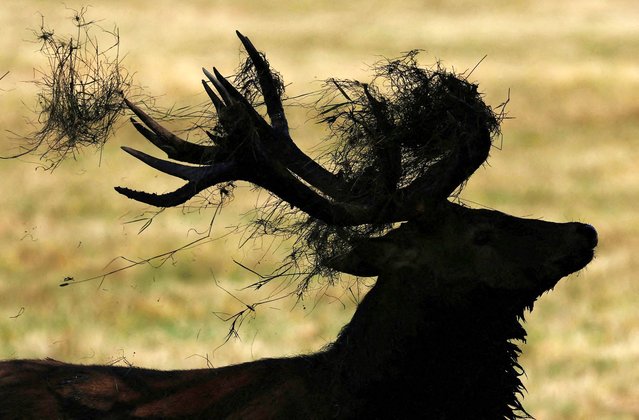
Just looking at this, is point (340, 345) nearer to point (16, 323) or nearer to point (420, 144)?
point (420, 144)

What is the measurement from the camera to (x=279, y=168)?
5.28 m

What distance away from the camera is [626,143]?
26203mm

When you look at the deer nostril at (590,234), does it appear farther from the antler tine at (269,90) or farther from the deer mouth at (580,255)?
the antler tine at (269,90)

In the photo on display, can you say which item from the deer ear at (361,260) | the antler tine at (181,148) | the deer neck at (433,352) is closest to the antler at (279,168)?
the antler tine at (181,148)

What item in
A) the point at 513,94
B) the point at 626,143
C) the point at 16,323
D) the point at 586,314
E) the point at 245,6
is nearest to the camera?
the point at 16,323

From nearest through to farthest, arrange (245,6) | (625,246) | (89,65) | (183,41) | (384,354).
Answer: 1. (384,354)
2. (89,65)
3. (625,246)
4. (183,41)
5. (245,6)

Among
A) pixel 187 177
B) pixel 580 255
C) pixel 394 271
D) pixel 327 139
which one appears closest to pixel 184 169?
pixel 187 177

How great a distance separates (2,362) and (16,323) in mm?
6703

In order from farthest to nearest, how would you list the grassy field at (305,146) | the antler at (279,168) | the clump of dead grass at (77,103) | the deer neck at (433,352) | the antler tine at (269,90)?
the grassy field at (305,146) < the clump of dead grass at (77,103) < the antler tine at (269,90) < the deer neck at (433,352) < the antler at (279,168)

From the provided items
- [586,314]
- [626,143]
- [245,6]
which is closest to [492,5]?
[245,6]

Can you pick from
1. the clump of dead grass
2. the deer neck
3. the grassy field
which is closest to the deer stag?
the deer neck

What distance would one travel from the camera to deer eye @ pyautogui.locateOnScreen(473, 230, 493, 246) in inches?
222

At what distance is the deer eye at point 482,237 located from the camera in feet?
18.5

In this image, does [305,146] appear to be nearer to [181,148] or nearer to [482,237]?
[482,237]
